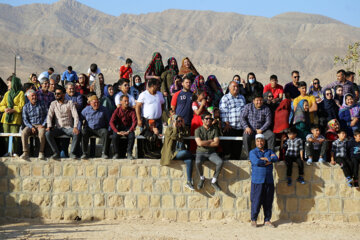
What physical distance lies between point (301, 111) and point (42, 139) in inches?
210

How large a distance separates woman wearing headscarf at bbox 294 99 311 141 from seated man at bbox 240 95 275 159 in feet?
2.33

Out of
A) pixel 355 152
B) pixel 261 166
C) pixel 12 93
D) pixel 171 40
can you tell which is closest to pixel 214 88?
pixel 261 166

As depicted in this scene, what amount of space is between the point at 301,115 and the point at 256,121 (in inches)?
40.5

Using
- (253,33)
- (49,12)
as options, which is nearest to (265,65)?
(253,33)

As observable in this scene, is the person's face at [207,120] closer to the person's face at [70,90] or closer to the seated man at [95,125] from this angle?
the seated man at [95,125]

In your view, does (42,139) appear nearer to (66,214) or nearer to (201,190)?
(66,214)

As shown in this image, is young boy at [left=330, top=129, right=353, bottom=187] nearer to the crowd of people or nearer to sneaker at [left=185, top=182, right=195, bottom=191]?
the crowd of people

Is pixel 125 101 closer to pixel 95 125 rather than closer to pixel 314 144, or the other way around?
pixel 95 125

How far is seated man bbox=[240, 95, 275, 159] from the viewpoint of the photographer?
31.2 ft

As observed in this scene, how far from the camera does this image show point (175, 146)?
958 centimetres

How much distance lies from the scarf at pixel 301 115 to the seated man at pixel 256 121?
2.25 ft

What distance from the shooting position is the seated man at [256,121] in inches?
375

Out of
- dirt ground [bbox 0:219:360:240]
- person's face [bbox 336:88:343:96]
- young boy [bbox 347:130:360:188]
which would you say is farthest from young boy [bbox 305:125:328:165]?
person's face [bbox 336:88:343:96]

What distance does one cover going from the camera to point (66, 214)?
9.77m
